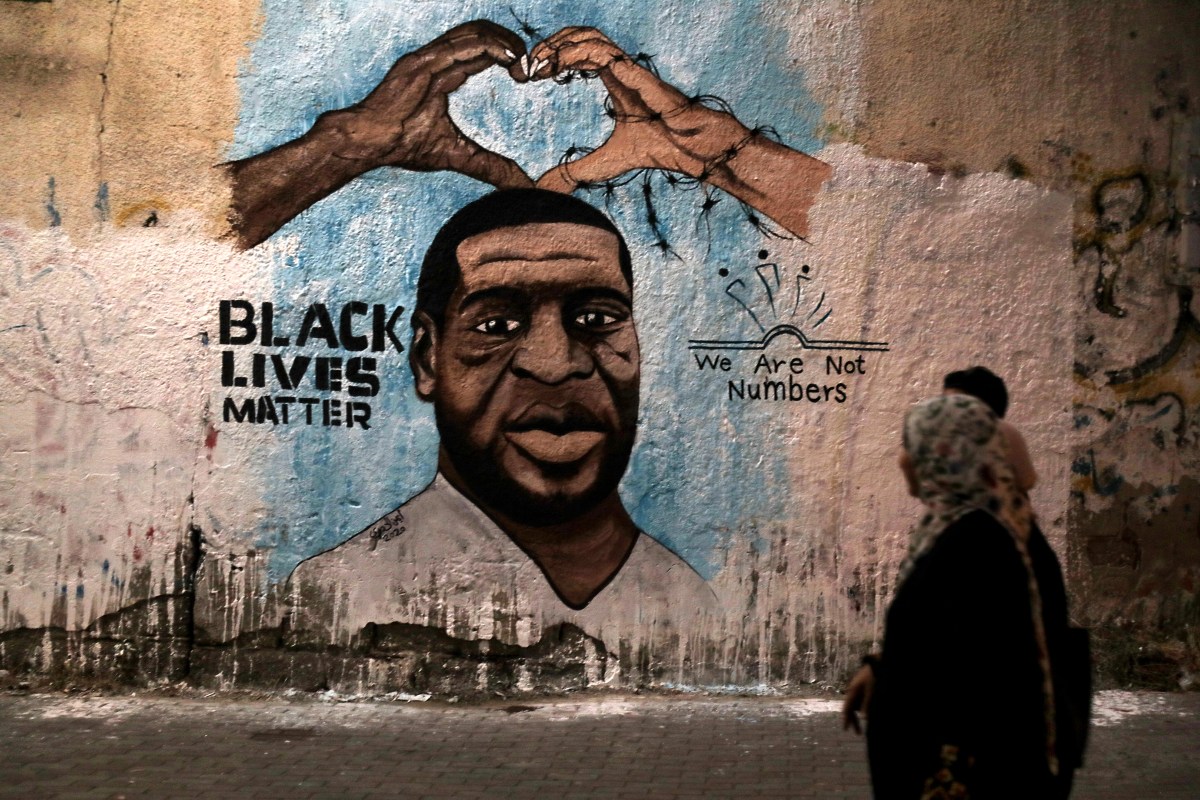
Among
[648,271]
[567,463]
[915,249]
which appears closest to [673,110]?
[648,271]

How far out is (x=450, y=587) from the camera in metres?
7.09

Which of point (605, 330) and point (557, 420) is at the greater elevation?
point (605, 330)

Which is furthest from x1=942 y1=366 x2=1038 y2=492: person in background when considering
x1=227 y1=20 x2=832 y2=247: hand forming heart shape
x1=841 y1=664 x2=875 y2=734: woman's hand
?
x1=227 y1=20 x2=832 y2=247: hand forming heart shape

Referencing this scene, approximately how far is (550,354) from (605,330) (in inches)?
12.4

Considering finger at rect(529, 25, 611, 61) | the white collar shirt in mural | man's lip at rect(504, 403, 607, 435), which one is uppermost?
finger at rect(529, 25, 611, 61)

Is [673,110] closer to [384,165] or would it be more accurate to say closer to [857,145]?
[857,145]

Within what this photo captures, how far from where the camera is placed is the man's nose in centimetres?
705

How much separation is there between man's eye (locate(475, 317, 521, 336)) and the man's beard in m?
0.53

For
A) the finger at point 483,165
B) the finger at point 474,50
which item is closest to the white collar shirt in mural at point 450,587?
the finger at point 483,165

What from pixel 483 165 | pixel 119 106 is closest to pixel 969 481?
pixel 483 165

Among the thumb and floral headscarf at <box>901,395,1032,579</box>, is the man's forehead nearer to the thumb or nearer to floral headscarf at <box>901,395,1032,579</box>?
the thumb

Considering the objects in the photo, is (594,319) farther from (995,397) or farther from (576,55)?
(995,397)

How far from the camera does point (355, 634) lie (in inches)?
280

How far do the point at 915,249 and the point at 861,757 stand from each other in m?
2.59
